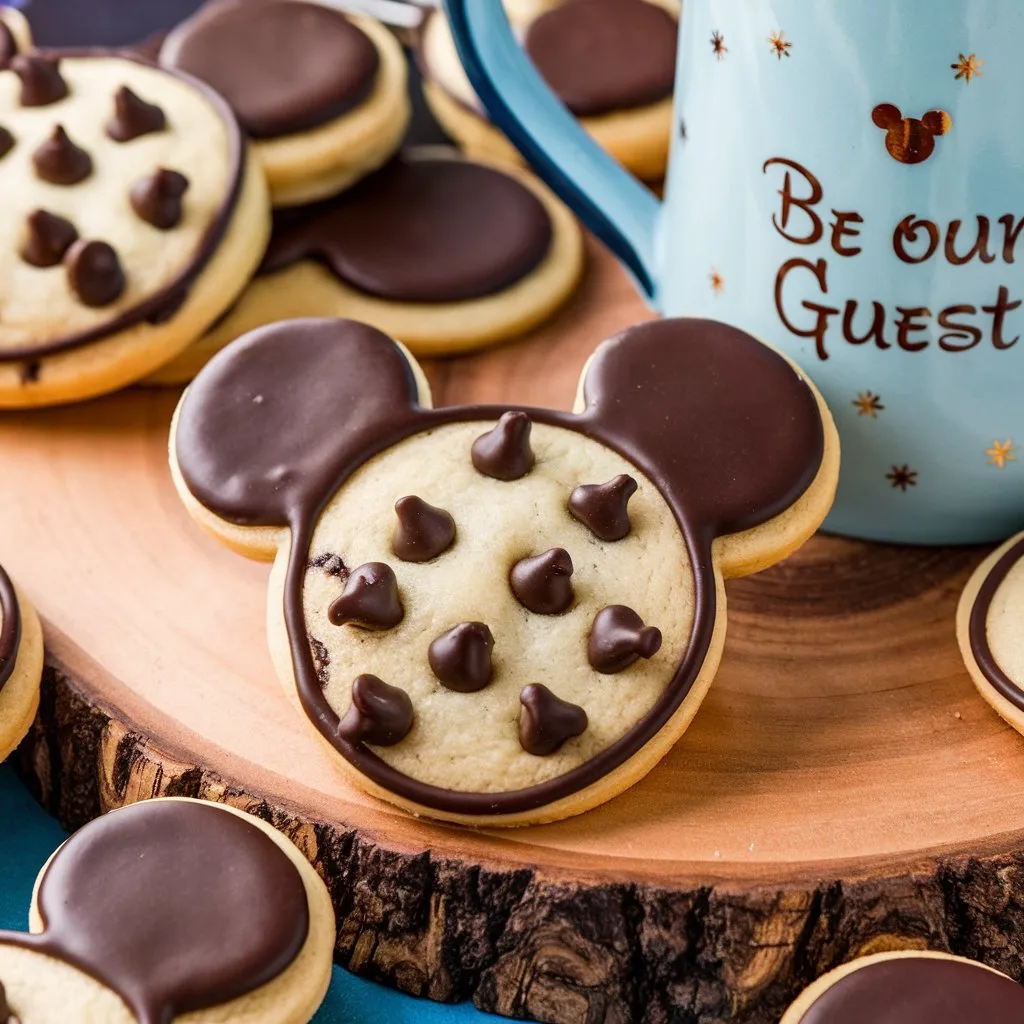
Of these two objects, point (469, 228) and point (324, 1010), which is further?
point (469, 228)

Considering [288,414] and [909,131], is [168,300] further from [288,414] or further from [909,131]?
[909,131]

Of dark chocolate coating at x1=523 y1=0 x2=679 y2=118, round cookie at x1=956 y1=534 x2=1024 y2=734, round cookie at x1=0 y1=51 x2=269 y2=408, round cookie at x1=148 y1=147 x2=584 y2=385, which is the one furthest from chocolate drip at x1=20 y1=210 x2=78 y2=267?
round cookie at x1=956 y1=534 x2=1024 y2=734

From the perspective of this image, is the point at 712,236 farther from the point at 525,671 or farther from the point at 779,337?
the point at 525,671

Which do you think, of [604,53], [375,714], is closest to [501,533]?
[375,714]

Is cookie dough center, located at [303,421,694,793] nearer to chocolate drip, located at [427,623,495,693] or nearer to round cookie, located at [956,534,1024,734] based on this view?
chocolate drip, located at [427,623,495,693]

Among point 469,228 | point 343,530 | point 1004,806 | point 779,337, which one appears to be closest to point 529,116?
point 469,228

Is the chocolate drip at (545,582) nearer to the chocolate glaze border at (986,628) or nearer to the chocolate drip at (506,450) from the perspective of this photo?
the chocolate drip at (506,450)

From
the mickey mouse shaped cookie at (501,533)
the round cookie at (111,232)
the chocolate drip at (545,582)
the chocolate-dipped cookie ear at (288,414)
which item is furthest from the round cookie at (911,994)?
the round cookie at (111,232)
